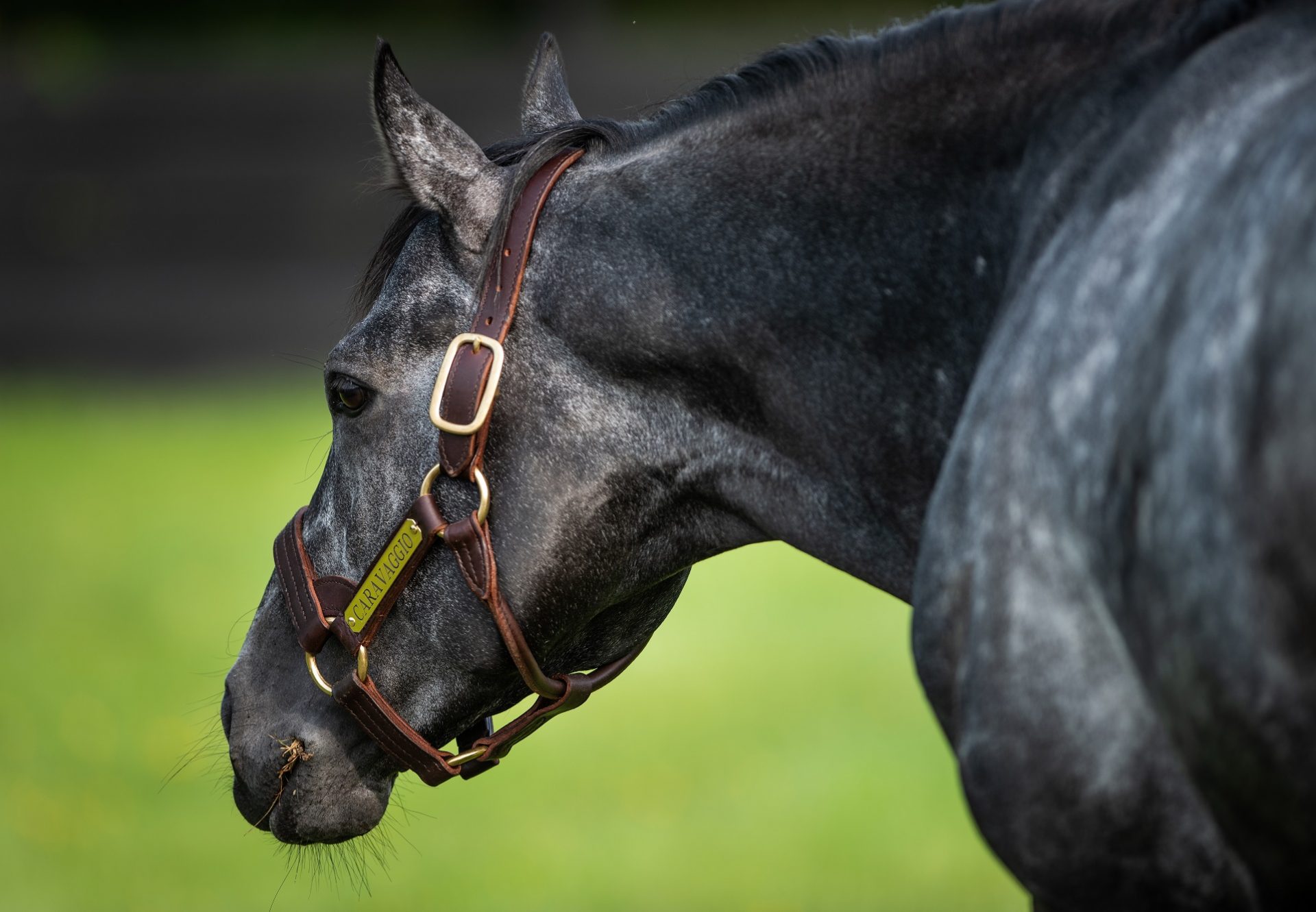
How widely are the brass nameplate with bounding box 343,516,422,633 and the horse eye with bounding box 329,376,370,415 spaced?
0.75ft

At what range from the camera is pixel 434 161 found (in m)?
1.96

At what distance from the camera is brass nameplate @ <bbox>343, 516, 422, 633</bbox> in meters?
1.95

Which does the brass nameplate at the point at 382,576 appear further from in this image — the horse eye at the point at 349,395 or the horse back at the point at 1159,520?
the horse back at the point at 1159,520

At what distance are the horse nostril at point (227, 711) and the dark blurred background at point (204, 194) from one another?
10.6 m

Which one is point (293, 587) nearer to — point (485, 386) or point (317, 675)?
point (317, 675)

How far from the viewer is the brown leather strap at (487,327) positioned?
6.14 feet

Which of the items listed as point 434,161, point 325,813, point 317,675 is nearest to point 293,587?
point 317,675

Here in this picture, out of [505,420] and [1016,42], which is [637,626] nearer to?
[505,420]

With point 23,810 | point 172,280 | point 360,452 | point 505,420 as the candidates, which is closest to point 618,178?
point 505,420

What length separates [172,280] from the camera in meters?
12.8

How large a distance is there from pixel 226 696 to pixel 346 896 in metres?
2.22

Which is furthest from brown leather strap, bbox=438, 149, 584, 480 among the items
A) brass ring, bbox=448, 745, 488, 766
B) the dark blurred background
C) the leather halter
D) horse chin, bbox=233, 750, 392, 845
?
the dark blurred background

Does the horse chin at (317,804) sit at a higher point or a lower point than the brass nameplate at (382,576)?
lower

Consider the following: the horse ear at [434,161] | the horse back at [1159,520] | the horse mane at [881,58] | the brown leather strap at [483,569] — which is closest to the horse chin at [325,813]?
the brown leather strap at [483,569]
